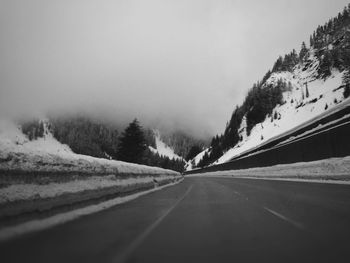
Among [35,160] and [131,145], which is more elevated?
[131,145]

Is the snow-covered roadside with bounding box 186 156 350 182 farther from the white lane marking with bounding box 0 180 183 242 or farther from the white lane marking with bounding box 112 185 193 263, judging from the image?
the white lane marking with bounding box 0 180 183 242

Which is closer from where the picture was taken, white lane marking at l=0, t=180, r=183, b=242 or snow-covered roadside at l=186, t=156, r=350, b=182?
white lane marking at l=0, t=180, r=183, b=242

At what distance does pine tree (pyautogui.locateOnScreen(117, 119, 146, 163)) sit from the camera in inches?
2496

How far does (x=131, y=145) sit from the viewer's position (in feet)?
212

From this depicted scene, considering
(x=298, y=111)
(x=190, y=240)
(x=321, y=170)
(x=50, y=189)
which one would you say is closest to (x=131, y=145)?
(x=321, y=170)

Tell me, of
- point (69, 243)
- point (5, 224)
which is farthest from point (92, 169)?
point (69, 243)

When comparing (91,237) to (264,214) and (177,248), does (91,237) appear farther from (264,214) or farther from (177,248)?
(264,214)

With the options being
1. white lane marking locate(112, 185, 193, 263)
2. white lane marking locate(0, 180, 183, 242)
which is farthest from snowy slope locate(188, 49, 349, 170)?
white lane marking locate(112, 185, 193, 263)

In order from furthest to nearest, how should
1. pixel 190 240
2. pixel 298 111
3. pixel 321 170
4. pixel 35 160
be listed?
pixel 298 111 < pixel 321 170 < pixel 35 160 < pixel 190 240

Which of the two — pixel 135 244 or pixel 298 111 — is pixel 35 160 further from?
pixel 298 111

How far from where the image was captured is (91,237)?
17.0ft

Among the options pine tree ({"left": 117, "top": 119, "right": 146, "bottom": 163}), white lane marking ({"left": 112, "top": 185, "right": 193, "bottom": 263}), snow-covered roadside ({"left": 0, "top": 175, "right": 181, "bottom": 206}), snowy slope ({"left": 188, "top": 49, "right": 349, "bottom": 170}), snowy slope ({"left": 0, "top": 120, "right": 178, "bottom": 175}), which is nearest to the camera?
white lane marking ({"left": 112, "top": 185, "right": 193, "bottom": 263})

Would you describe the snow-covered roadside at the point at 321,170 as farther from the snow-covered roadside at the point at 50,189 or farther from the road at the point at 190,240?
the snow-covered roadside at the point at 50,189

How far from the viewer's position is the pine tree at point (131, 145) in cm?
6341
